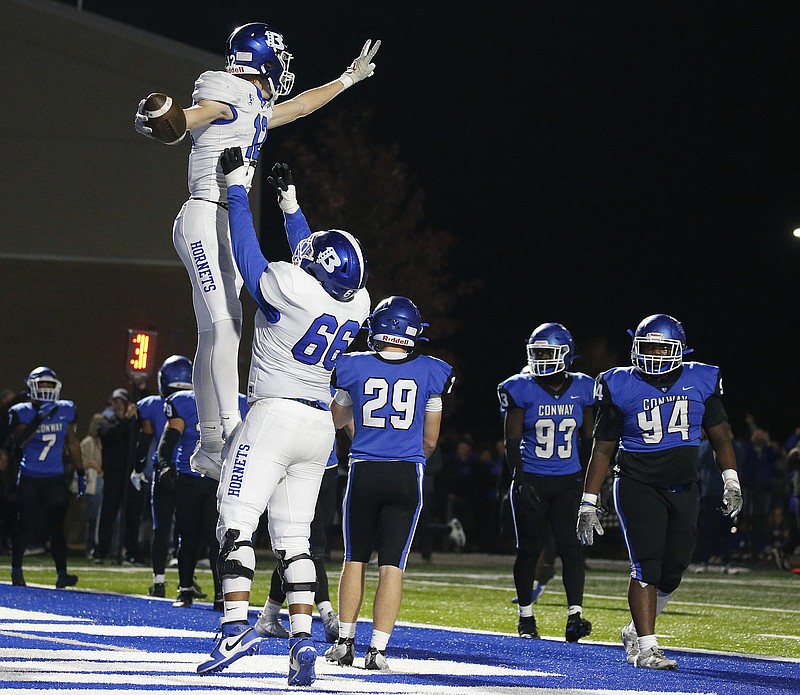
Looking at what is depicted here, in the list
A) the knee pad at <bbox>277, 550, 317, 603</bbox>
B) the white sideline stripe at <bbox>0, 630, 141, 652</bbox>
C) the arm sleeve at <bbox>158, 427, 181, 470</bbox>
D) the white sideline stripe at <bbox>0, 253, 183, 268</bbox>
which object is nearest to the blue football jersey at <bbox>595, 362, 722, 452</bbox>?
the knee pad at <bbox>277, 550, 317, 603</bbox>

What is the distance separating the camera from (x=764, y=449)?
2172 cm

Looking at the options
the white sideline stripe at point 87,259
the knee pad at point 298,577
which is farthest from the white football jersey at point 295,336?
the white sideline stripe at point 87,259

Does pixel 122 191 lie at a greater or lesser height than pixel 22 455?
greater

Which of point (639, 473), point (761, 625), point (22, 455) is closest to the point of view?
point (639, 473)

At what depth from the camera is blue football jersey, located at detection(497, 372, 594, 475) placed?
11.3 metres

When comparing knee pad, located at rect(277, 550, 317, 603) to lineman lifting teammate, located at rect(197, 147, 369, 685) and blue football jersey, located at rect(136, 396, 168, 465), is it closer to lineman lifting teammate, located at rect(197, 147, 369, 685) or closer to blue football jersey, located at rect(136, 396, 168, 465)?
lineman lifting teammate, located at rect(197, 147, 369, 685)

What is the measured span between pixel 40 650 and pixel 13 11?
18328 mm

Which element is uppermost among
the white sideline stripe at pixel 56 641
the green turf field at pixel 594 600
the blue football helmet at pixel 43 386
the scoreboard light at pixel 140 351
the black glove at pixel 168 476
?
the scoreboard light at pixel 140 351

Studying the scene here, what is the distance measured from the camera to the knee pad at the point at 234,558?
292 inches

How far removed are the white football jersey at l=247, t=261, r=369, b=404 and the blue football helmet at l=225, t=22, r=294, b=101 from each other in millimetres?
1061

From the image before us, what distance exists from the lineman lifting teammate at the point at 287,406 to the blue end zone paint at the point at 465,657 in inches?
19.3

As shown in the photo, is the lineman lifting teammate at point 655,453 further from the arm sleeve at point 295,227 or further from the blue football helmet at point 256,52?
the blue football helmet at point 256,52

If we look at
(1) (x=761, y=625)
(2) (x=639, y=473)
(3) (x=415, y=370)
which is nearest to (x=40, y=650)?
(3) (x=415, y=370)

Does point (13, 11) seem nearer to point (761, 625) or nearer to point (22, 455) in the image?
point (22, 455)
